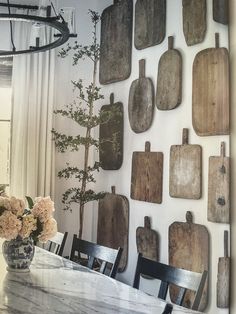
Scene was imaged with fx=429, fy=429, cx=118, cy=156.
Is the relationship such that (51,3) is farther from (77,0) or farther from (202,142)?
(77,0)

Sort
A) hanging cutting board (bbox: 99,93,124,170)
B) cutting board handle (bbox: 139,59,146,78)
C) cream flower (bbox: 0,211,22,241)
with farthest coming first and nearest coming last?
hanging cutting board (bbox: 99,93,124,170)
cutting board handle (bbox: 139,59,146,78)
cream flower (bbox: 0,211,22,241)

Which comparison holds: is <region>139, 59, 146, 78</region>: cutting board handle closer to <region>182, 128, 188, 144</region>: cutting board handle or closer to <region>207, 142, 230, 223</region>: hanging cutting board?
<region>182, 128, 188, 144</region>: cutting board handle

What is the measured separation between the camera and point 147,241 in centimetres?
303

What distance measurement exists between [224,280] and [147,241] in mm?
684

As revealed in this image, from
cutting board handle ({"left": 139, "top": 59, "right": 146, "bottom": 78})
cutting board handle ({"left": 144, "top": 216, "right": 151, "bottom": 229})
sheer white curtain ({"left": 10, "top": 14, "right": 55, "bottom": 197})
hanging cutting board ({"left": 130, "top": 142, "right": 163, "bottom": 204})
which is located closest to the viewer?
hanging cutting board ({"left": 130, "top": 142, "right": 163, "bottom": 204})

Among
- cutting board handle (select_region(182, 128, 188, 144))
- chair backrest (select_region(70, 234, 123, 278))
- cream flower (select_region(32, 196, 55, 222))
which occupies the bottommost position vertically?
chair backrest (select_region(70, 234, 123, 278))

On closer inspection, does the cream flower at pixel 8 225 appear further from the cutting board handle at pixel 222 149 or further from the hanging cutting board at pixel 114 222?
the hanging cutting board at pixel 114 222

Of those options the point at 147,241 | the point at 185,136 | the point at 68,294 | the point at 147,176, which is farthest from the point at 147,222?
the point at 68,294

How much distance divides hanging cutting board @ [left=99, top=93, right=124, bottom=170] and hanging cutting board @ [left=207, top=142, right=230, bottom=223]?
3.26 feet

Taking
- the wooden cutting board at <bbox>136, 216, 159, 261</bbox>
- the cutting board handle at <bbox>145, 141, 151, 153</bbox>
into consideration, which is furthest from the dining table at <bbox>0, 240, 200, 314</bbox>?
the cutting board handle at <bbox>145, 141, 151, 153</bbox>

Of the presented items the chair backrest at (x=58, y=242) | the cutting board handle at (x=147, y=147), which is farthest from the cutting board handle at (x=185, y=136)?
the chair backrest at (x=58, y=242)

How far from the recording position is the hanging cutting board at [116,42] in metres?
3.36

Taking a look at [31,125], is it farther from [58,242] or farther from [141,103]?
[58,242]

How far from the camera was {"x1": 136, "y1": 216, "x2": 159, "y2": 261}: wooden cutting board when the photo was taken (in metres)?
2.94
